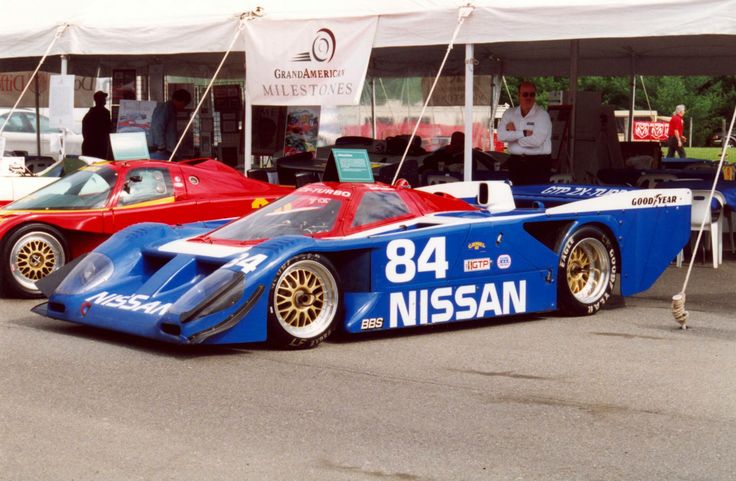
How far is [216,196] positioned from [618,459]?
21.4 ft

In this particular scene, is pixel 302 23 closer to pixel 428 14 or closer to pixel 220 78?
pixel 428 14

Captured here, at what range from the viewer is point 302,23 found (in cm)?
1278

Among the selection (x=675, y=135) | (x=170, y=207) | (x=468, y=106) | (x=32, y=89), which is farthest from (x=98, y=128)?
(x=675, y=135)

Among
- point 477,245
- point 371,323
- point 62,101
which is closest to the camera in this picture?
point 371,323

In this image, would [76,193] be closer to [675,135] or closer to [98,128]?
[98,128]

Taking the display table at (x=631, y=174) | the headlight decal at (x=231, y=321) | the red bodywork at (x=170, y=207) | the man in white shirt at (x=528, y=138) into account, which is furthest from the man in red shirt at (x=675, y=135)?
the headlight decal at (x=231, y=321)

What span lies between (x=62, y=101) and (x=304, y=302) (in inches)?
292

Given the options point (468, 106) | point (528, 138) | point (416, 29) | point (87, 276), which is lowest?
point (87, 276)

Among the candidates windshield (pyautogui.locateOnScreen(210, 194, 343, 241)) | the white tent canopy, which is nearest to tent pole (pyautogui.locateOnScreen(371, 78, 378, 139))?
the white tent canopy

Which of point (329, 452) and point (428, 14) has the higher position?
point (428, 14)

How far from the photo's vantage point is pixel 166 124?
639 inches

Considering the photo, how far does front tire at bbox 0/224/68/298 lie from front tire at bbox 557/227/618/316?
160 inches

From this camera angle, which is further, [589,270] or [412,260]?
[589,270]

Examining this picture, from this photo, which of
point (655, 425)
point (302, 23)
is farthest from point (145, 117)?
point (655, 425)
